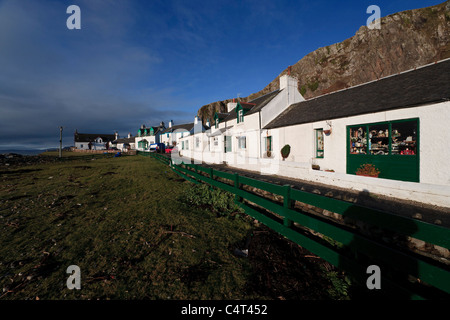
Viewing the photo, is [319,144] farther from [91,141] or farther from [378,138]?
[91,141]

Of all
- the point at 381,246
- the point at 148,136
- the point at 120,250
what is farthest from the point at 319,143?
the point at 148,136

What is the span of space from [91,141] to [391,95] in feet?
388

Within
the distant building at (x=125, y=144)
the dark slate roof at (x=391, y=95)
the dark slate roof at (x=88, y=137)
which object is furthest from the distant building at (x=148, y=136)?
the dark slate roof at (x=391, y=95)

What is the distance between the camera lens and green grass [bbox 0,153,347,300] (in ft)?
10.3

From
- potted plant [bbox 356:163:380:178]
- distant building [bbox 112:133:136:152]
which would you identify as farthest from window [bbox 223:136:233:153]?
distant building [bbox 112:133:136:152]

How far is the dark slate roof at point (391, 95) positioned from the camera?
849 centimetres

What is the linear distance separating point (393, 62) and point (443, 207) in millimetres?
89104

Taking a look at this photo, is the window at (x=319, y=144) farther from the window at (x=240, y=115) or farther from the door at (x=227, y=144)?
the door at (x=227, y=144)

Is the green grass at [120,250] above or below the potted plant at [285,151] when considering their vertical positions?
below

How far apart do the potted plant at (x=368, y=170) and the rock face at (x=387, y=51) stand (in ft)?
224

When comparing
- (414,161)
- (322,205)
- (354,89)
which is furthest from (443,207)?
(354,89)

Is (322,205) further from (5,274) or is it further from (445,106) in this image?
(445,106)

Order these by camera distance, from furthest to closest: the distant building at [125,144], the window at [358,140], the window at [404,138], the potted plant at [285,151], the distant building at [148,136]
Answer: the distant building at [125,144], the distant building at [148,136], the potted plant at [285,151], the window at [358,140], the window at [404,138]

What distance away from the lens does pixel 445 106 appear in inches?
300
